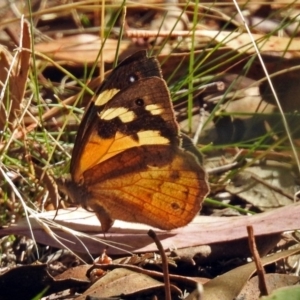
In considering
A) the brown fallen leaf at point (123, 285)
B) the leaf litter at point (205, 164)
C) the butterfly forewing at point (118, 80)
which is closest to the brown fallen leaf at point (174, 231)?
the leaf litter at point (205, 164)

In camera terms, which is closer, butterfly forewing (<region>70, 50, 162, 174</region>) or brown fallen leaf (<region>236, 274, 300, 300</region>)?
brown fallen leaf (<region>236, 274, 300, 300</region>)

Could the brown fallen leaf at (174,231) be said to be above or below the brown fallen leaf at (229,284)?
above

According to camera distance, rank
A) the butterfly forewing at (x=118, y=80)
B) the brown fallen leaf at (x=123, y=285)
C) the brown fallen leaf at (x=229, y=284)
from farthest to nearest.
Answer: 1. the butterfly forewing at (x=118, y=80)
2. the brown fallen leaf at (x=123, y=285)
3. the brown fallen leaf at (x=229, y=284)

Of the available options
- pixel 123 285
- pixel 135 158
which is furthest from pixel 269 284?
pixel 135 158

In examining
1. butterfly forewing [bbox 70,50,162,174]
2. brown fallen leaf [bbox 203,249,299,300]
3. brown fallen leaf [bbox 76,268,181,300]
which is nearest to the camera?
brown fallen leaf [bbox 203,249,299,300]

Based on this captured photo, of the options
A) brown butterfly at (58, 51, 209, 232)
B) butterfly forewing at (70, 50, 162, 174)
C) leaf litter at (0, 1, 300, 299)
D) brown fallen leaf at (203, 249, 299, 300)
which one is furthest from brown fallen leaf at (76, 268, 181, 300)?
butterfly forewing at (70, 50, 162, 174)

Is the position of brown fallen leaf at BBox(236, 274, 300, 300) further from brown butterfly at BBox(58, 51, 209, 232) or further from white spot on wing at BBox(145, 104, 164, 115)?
white spot on wing at BBox(145, 104, 164, 115)

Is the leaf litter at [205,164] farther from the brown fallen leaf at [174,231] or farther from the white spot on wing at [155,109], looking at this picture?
the white spot on wing at [155,109]

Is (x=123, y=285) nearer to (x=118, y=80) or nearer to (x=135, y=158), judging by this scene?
(x=135, y=158)

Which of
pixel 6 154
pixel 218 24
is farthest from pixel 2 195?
pixel 218 24
